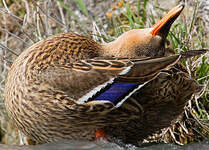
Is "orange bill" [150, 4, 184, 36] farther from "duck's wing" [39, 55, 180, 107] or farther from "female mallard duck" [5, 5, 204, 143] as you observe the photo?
"duck's wing" [39, 55, 180, 107]

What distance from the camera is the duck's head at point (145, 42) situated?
3010 millimetres

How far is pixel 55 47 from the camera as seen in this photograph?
122 inches

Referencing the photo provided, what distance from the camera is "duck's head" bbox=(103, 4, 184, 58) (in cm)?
301

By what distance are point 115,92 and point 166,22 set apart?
0.64 meters

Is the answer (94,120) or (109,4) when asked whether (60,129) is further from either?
(109,4)

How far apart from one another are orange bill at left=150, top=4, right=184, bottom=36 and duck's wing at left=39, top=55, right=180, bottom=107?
1.02ft

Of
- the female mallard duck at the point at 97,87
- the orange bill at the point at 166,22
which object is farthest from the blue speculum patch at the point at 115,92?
the orange bill at the point at 166,22

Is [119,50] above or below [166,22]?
below

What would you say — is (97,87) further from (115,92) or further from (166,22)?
(166,22)

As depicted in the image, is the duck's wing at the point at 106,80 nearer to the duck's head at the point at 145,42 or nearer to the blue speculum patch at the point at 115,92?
the blue speculum patch at the point at 115,92

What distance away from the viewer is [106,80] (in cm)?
280

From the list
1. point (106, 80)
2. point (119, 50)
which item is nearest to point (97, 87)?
point (106, 80)

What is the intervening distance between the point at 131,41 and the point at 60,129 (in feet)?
2.74

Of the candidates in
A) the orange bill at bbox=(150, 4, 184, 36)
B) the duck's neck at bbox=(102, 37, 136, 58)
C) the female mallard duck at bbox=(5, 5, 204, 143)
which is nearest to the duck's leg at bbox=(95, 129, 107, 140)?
the female mallard duck at bbox=(5, 5, 204, 143)
